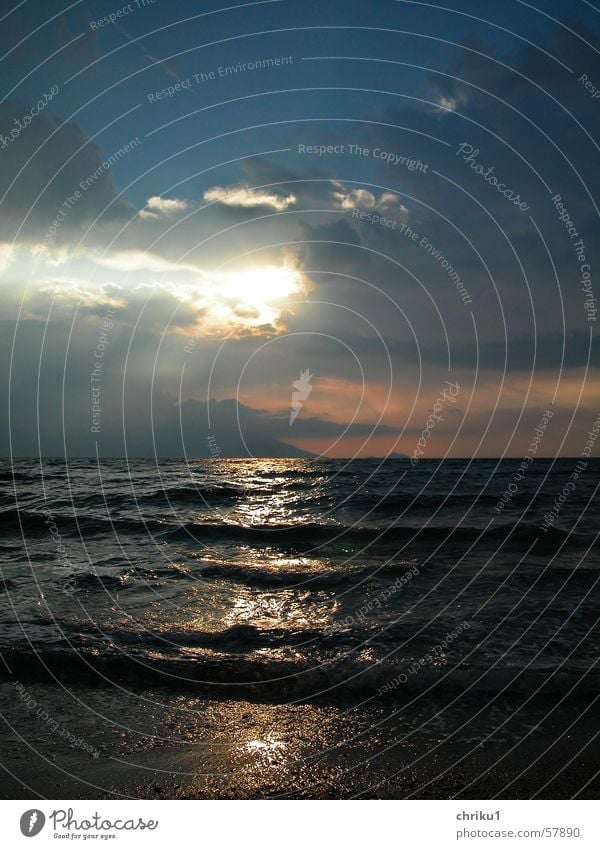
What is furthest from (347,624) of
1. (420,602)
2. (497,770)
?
(497,770)

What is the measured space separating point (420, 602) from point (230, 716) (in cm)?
677

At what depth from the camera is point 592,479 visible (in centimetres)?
5022

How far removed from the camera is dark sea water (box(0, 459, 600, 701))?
8.98 m

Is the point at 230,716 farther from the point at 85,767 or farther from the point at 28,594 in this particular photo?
the point at 28,594

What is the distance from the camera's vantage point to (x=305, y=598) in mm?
13531

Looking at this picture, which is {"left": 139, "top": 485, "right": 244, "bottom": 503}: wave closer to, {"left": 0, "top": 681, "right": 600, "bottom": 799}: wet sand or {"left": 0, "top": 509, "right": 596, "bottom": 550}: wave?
{"left": 0, "top": 509, "right": 596, "bottom": 550}: wave
